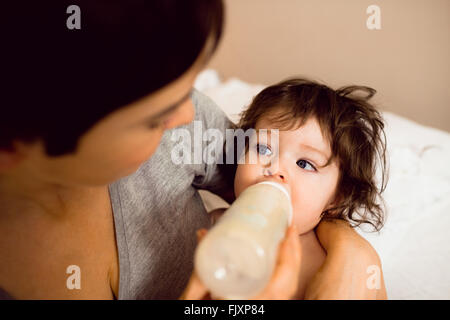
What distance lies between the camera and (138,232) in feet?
2.56

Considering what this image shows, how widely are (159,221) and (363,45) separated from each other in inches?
50.8

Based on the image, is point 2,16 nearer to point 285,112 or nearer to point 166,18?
point 166,18

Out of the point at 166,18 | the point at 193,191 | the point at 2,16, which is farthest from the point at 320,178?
the point at 2,16

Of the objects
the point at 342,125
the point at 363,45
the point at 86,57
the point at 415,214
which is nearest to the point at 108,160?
the point at 86,57

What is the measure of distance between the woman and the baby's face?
0.38 ft

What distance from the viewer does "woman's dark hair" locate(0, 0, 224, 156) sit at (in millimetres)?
426

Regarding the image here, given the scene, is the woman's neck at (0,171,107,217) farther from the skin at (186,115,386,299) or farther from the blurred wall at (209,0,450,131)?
the blurred wall at (209,0,450,131)

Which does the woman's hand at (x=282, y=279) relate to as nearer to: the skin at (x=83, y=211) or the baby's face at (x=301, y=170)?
the skin at (x=83, y=211)

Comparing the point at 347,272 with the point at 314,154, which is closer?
the point at 347,272

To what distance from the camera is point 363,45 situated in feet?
5.26

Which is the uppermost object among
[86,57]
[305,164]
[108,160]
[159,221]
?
[86,57]

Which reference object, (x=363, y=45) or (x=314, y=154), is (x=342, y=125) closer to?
(x=314, y=154)

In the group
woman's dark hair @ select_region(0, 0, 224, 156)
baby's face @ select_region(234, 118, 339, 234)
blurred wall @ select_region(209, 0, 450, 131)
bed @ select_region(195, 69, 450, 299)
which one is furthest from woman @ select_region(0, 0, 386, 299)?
blurred wall @ select_region(209, 0, 450, 131)

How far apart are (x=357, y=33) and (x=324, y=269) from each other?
1.19 meters
